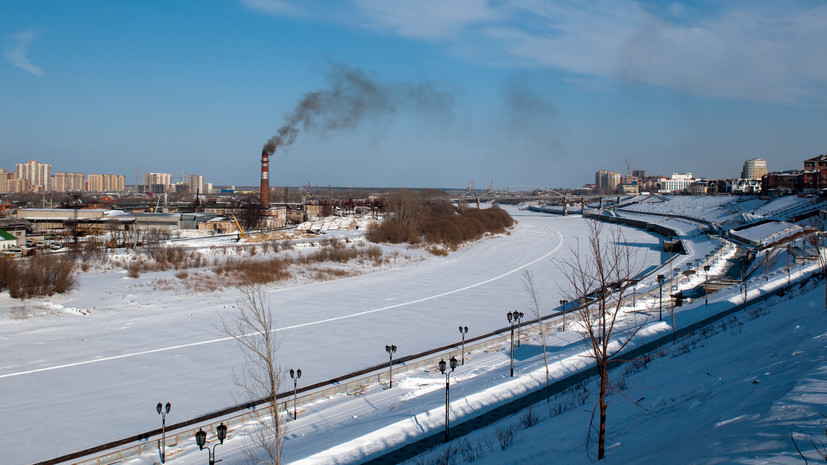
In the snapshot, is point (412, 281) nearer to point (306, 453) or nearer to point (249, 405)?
point (249, 405)

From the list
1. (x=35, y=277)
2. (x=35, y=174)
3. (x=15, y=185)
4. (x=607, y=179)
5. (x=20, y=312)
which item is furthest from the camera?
(x=607, y=179)

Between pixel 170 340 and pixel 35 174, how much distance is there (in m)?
144

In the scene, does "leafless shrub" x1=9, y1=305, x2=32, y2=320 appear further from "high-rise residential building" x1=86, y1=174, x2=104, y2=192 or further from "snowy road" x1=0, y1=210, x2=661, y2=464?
"high-rise residential building" x1=86, y1=174, x2=104, y2=192

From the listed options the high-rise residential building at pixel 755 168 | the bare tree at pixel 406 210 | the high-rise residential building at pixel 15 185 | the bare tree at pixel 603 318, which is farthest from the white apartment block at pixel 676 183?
the high-rise residential building at pixel 15 185

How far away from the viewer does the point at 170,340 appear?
14.6 meters

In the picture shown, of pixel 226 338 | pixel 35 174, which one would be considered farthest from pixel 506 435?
pixel 35 174

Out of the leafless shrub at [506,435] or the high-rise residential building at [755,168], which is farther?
the high-rise residential building at [755,168]

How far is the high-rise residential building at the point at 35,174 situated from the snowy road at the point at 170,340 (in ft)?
428

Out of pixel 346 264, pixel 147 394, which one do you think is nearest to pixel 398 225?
pixel 346 264

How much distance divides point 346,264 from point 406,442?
19.7 metres

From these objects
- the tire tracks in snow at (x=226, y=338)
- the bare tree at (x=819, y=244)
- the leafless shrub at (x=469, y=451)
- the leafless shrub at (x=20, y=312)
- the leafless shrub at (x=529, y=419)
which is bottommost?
the tire tracks in snow at (x=226, y=338)

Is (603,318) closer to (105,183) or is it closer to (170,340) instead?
(170,340)

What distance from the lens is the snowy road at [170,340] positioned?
949 cm

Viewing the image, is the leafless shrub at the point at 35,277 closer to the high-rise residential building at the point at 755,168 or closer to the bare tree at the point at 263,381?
the bare tree at the point at 263,381
